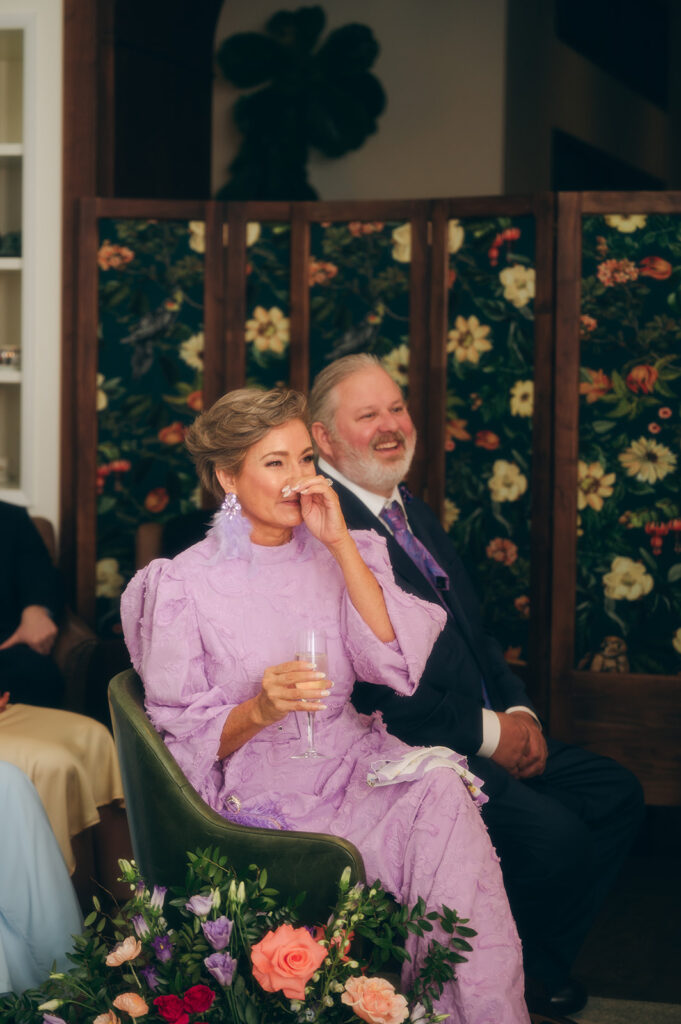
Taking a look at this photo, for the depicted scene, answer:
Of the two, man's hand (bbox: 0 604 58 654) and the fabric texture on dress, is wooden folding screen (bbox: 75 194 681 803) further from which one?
the fabric texture on dress

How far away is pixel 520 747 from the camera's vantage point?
9.08 feet

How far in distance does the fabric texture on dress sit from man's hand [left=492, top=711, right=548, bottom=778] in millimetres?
1047

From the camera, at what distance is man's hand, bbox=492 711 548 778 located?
2744 millimetres

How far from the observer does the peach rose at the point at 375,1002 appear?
183cm

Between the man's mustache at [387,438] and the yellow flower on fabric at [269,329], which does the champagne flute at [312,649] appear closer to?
the man's mustache at [387,438]

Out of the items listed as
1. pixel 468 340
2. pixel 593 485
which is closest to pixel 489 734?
pixel 593 485

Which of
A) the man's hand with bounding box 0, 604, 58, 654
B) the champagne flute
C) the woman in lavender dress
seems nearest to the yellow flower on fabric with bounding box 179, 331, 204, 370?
the man's hand with bounding box 0, 604, 58, 654

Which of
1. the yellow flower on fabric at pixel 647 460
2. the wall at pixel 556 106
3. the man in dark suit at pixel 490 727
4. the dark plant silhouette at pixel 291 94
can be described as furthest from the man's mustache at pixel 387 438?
the wall at pixel 556 106

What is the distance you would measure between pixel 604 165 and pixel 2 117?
3955 millimetres

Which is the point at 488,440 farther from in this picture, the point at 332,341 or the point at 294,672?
the point at 294,672

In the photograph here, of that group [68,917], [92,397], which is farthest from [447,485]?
[68,917]

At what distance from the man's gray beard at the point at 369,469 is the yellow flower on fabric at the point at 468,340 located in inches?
40.1

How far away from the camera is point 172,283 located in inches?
164

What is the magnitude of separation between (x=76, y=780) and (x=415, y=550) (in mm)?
1022
